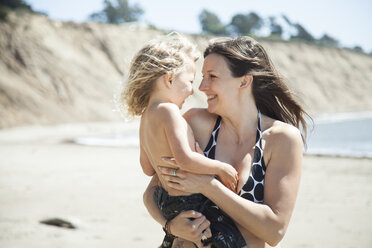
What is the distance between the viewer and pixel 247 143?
2.34m

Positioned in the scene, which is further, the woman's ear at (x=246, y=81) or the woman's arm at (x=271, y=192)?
the woman's ear at (x=246, y=81)

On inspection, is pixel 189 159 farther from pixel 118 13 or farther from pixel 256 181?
pixel 118 13

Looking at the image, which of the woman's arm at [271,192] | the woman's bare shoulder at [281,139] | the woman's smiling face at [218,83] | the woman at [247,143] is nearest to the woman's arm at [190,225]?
the woman at [247,143]

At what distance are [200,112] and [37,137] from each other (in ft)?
63.3

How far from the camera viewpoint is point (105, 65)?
35.8m

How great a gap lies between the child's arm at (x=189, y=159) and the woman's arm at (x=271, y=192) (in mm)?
51

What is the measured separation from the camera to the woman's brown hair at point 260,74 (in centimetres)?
231

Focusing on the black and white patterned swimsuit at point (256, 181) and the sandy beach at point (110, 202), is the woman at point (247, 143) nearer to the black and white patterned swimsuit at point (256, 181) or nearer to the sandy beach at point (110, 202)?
the black and white patterned swimsuit at point (256, 181)

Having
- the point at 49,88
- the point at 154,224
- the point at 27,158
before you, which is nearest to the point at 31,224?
the point at 154,224

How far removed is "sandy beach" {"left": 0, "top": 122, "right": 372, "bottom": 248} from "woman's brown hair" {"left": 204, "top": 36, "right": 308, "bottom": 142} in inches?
138

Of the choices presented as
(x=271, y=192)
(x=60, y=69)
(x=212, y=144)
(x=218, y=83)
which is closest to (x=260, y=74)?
(x=218, y=83)

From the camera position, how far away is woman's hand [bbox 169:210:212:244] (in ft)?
6.87

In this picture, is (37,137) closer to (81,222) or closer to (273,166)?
(81,222)

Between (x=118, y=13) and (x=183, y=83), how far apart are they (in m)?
79.7
